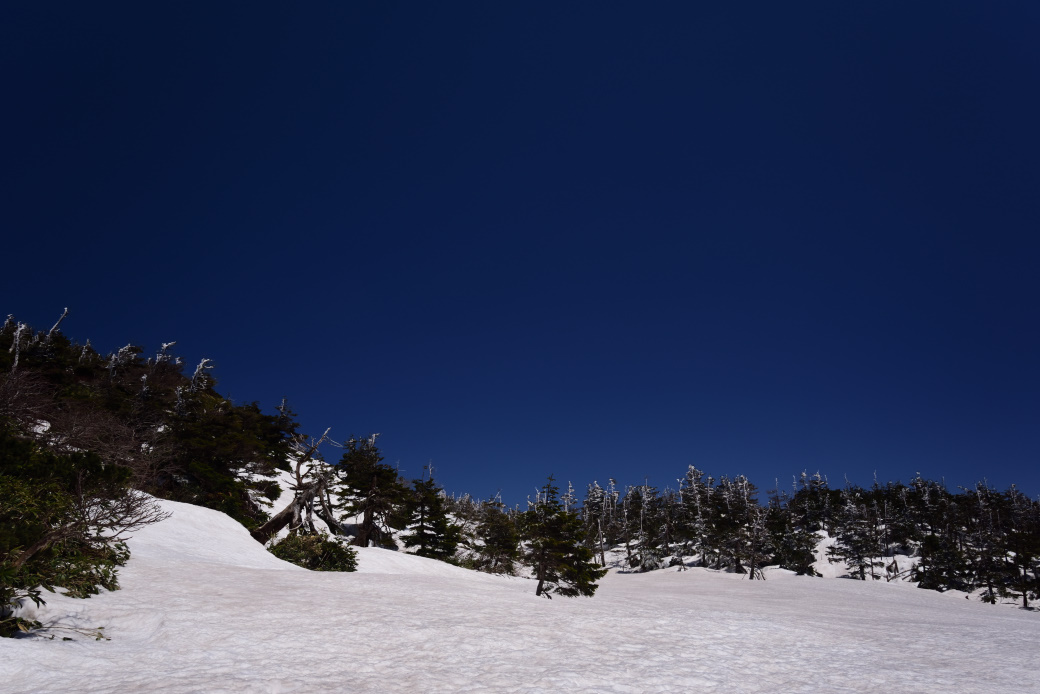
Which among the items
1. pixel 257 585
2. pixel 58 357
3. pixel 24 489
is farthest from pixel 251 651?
pixel 58 357

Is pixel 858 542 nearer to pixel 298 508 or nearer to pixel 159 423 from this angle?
pixel 298 508

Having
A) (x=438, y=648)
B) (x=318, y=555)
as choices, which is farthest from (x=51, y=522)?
(x=318, y=555)

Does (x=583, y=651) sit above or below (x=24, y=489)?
below

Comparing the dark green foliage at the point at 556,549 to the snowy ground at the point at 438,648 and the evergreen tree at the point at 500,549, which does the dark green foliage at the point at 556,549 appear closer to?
the snowy ground at the point at 438,648

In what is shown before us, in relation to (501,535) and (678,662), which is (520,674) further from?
(501,535)

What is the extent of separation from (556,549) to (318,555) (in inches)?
442

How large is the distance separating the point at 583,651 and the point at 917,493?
114m

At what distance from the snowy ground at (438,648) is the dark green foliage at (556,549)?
32.8 ft

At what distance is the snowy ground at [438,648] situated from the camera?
6.30 meters

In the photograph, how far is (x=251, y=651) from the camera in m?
7.32

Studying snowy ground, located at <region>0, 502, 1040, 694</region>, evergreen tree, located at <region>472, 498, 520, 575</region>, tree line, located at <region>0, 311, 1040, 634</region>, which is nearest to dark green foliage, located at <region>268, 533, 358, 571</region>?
tree line, located at <region>0, 311, 1040, 634</region>

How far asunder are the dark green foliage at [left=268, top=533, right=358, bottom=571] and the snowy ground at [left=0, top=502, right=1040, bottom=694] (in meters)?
10.9

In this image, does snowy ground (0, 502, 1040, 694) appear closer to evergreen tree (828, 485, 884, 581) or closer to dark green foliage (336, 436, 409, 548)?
dark green foliage (336, 436, 409, 548)

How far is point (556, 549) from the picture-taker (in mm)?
23469
